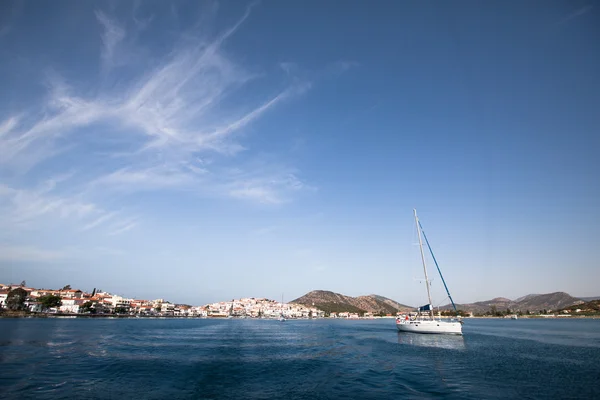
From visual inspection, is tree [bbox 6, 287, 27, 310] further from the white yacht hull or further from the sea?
the white yacht hull

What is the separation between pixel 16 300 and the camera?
334ft

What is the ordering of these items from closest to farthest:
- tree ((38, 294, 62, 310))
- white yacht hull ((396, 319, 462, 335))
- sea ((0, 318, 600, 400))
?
sea ((0, 318, 600, 400)), white yacht hull ((396, 319, 462, 335)), tree ((38, 294, 62, 310))

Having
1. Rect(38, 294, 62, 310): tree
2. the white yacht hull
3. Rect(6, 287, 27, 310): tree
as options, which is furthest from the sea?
Rect(6, 287, 27, 310): tree

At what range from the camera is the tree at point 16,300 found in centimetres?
10081

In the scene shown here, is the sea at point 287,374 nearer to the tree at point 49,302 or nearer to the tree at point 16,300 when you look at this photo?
the tree at point 49,302

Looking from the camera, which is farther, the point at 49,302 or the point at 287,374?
the point at 49,302

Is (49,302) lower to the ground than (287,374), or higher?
higher

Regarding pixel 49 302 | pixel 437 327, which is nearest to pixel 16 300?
pixel 49 302

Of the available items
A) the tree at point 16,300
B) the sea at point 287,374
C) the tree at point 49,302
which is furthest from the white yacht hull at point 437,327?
the tree at point 16,300

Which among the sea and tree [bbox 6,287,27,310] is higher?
tree [bbox 6,287,27,310]

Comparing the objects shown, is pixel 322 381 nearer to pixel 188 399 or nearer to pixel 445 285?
pixel 188 399

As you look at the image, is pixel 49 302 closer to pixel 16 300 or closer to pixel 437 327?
pixel 16 300

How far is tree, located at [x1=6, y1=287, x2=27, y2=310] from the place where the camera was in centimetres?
10081

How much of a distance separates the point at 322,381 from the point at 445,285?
40.4 metres
